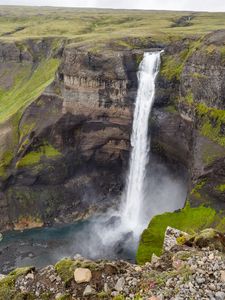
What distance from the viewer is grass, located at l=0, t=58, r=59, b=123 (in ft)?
281

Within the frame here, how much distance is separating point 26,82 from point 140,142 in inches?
1764

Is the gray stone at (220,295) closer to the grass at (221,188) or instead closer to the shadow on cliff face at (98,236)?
the grass at (221,188)

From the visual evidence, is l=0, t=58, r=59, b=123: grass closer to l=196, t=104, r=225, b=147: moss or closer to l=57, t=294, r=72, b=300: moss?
l=196, t=104, r=225, b=147: moss

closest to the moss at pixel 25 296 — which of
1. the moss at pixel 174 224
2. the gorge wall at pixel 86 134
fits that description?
the moss at pixel 174 224

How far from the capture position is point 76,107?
6259 cm

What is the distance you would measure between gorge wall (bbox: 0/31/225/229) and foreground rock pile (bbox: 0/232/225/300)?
39019 mm

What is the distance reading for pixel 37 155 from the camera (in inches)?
2456

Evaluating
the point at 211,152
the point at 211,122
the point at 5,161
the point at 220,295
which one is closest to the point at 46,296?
the point at 220,295

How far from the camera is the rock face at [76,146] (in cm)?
5972

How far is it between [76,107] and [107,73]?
292 inches

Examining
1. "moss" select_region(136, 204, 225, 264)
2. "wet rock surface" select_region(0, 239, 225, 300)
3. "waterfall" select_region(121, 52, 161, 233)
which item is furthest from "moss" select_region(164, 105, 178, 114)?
"wet rock surface" select_region(0, 239, 225, 300)

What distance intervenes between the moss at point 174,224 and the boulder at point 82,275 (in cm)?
2686

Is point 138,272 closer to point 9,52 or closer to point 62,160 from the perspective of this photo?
point 62,160

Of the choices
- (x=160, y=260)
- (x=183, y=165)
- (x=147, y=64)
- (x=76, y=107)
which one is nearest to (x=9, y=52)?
(x=76, y=107)
